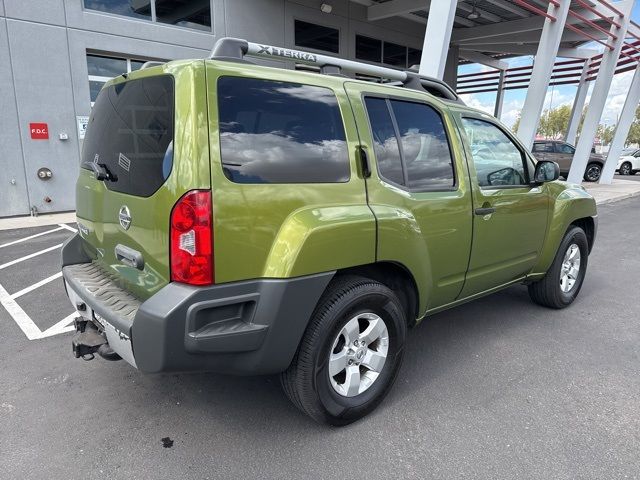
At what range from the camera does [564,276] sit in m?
4.50

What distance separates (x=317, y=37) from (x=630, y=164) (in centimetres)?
2181

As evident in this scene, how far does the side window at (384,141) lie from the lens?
2.70m

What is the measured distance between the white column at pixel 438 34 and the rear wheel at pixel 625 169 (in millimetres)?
23264

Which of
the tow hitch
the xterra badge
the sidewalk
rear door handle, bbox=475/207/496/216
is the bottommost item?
the sidewalk

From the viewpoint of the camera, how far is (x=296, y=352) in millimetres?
2381

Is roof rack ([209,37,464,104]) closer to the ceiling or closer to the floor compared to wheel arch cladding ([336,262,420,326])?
closer to the ceiling

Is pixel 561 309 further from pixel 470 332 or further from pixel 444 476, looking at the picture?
pixel 444 476

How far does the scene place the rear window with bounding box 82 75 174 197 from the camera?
7.15ft

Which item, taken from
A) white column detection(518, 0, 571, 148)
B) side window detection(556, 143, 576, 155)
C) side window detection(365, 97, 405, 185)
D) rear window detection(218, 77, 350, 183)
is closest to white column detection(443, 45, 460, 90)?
side window detection(556, 143, 576, 155)

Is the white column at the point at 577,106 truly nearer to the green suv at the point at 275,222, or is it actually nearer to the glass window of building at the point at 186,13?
the glass window of building at the point at 186,13

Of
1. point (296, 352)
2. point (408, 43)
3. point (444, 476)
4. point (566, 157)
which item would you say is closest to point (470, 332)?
point (444, 476)

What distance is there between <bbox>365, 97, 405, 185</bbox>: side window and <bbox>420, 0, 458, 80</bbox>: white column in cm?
608

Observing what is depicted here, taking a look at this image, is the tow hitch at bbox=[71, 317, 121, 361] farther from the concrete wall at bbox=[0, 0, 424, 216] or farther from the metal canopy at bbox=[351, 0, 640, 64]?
the metal canopy at bbox=[351, 0, 640, 64]

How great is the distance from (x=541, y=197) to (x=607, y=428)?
1916 millimetres
